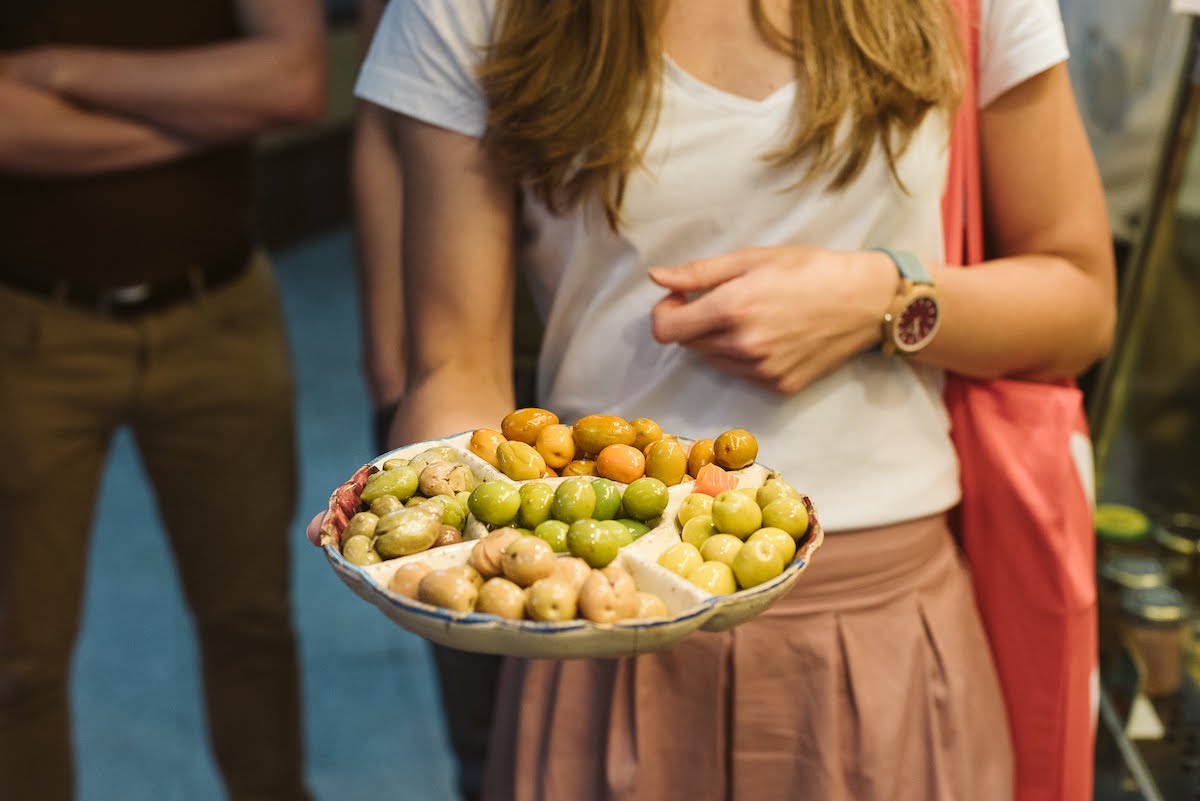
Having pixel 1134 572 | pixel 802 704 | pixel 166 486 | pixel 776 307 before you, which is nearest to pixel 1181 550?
pixel 1134 572

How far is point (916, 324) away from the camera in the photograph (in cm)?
117

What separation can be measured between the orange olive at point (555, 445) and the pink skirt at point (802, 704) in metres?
0.26

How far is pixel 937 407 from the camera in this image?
Result: 1265 millimetres

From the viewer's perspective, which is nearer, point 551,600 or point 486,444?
point 551,600

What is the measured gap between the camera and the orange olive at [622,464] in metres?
1.00

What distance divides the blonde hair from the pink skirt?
0.38 metres

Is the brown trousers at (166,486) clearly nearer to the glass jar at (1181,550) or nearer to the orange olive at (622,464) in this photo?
the orange olive at (622,464)

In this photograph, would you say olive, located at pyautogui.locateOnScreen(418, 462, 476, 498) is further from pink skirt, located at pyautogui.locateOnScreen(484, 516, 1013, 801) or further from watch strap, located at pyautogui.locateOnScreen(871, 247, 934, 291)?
watch strap, located at pyautogui.locateOnScreen(871, 247, 934, 291)

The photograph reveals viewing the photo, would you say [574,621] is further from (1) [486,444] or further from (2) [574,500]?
(1) [486,444]

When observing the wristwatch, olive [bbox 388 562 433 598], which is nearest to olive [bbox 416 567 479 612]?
olive [bbox 388 562 433 598]

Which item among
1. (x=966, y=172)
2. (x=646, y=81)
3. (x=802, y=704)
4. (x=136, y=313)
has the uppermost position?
(x=646, y=81)

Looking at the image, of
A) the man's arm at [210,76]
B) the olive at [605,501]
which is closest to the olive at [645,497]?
the olive at [605,501]

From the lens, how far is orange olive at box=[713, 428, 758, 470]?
99cm

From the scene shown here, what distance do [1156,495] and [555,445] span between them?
129 centimetres
